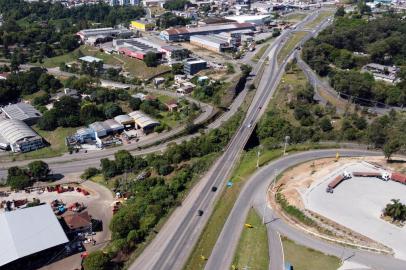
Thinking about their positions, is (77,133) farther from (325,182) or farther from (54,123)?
(325,182)

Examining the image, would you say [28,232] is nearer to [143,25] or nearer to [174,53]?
[174,53]

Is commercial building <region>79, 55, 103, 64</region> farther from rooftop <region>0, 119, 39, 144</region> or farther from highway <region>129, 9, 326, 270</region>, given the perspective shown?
highway <region>129, 9, 326, 270</region>

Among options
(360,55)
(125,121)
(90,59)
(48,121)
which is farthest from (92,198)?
(360,55)

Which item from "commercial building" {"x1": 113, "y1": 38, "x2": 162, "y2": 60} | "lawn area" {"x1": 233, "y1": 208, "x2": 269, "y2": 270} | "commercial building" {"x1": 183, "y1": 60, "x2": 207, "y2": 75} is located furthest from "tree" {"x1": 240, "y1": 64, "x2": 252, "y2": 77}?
"lawn area" {"x1": 233, "y1": 208, "x2": 269, "y2": 270}

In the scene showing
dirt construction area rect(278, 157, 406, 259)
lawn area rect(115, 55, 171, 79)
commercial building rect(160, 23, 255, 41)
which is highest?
commercial building rect(160, 23, 255, 41)

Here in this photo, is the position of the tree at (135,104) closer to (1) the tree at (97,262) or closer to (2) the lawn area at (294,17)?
(1) the tree at (97,262)

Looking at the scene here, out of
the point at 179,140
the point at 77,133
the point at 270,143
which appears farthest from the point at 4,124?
the point at 270,143
